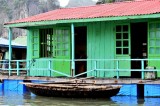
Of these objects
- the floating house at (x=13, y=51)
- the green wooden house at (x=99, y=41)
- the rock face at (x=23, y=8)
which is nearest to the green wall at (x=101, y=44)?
the green wooden house at (x=99, y=41)

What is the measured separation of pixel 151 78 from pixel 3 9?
240 feet

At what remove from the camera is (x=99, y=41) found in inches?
666

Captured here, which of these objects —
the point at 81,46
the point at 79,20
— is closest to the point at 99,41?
the point at 79,20

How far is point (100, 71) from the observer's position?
1675 centimetres

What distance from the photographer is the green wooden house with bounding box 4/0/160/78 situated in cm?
1541

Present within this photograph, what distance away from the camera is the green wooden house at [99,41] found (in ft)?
50.6

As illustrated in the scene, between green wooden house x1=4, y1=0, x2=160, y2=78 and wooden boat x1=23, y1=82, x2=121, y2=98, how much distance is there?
105cm

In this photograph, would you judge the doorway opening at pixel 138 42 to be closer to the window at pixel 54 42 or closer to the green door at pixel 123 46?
the green door at pixel 123 46

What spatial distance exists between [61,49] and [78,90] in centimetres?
378

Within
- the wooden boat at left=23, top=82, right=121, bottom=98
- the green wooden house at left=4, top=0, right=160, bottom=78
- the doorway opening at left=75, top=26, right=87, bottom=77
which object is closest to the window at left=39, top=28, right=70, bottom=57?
the green wooden house at left=4, top=0, right=160, bottom=78

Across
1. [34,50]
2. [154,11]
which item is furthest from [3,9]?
[154,11]

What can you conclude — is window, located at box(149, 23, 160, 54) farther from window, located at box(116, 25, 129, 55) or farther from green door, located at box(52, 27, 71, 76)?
green door, located at box(52, 27, 71, 76)

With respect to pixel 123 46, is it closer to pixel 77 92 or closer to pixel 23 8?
pixel 77 92

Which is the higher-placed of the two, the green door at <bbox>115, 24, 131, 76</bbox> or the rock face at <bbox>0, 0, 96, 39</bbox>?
the rock face at <bbox>0, 0, 96, 39</bbox>
